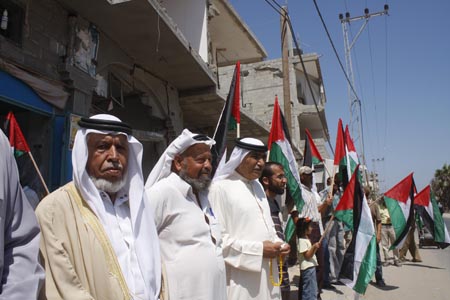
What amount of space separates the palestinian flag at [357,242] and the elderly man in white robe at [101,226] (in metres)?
3.12

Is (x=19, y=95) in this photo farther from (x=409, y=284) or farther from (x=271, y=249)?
(x=409, y=284)

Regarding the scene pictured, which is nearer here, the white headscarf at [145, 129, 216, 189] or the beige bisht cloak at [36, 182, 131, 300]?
the beige bisht cloak at [36, 182, 131, 300]

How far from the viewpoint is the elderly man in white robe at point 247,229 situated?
2686 mm

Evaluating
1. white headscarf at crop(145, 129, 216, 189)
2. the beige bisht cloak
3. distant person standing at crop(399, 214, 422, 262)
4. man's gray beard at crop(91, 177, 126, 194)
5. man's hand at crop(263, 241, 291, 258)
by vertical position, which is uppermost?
white headscarf at crop(145, 129, 216, 189)

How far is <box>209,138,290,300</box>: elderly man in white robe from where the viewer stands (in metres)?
2.69

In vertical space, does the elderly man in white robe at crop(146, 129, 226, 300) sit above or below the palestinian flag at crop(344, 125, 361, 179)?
below

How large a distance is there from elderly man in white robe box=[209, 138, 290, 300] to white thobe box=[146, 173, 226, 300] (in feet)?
1.38

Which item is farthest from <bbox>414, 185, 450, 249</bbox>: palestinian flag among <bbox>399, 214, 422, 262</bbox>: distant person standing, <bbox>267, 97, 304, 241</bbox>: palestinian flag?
<bbox>267, 97, 304, 241</bbox>: palestinian flag

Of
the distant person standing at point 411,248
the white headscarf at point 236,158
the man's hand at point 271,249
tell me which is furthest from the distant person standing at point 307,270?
the distant person standing at point 411,248

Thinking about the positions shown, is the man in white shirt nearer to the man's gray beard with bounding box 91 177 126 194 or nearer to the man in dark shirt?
the man in dark shirt

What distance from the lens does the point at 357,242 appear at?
436 centimetres

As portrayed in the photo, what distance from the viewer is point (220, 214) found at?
285 centimetres

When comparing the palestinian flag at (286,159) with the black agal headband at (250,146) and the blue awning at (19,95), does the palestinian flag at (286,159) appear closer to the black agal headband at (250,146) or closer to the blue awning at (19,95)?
the black agal headband at (250,146)

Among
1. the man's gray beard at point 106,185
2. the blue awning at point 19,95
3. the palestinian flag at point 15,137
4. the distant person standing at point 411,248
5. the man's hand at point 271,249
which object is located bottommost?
the distant person standing at point 411,248
